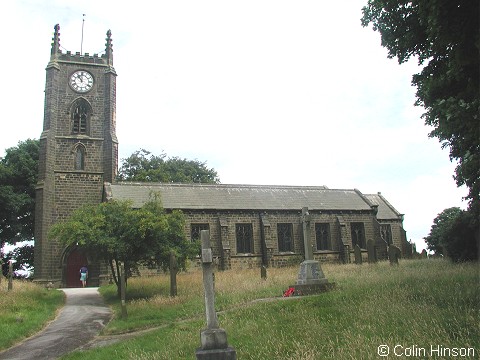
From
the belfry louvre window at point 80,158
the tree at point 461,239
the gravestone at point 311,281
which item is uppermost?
the belfry louvre window at point 80,158

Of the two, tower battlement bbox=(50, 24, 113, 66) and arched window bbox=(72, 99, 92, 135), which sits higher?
tower battlement bbox=(50, 24, 113, 66)

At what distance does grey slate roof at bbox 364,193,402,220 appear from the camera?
36.6 metres

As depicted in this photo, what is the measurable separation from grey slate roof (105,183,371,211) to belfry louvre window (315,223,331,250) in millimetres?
1395

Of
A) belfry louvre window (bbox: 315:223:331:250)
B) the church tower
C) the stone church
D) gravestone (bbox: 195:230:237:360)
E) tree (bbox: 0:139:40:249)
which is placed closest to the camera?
gravestone (bbox: 195:230:237:360)

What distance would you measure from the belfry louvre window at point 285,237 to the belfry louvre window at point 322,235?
2.23 meters

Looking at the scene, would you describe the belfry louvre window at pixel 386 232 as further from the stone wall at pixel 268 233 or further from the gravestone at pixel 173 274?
the gravestone at pixel 173 274

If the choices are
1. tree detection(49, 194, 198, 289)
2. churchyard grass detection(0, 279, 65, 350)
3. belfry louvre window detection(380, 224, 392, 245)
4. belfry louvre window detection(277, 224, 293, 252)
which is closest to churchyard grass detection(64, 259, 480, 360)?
churchyard grass detection(0, 279, 65, 350)

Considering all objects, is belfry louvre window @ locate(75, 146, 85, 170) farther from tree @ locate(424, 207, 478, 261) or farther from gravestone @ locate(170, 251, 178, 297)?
tree @ locate(424, 207, 478, 261)

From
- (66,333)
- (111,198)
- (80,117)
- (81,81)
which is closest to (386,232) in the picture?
(111,198)

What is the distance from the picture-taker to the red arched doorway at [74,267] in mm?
28672

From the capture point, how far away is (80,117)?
32.6 m

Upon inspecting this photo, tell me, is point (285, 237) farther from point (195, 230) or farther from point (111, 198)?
point (111, 198)

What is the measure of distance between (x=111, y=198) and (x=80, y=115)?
856 centimetres

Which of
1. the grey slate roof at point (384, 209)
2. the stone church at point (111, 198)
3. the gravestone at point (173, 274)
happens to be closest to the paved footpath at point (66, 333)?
the gravestone at point (173, 274)
